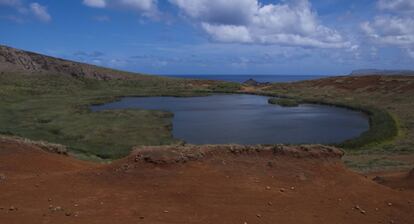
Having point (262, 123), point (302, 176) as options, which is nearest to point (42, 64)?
point (262, 123)

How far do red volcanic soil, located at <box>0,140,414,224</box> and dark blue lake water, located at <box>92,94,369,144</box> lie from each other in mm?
21357

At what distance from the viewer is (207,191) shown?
40.9ft

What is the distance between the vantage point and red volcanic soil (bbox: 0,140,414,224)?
11.1 meters

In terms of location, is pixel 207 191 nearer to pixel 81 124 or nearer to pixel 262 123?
pixel 81 124

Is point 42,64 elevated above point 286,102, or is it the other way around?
point 42,64

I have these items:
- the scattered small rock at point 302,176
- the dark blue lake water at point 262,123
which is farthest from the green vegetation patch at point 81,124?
the scattered small rock at point 302,176

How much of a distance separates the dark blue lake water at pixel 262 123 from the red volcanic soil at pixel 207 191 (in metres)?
21.4

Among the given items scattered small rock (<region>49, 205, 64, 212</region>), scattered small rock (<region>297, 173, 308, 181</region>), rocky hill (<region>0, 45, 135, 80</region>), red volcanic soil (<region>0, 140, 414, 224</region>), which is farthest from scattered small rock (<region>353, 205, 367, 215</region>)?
rocky hill (<region>0, 45, 135, 80</region>)

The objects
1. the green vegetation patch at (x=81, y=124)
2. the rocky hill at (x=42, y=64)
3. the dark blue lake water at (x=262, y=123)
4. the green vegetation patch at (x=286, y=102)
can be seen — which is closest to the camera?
the green vegetation patch at (x=81, y=124)

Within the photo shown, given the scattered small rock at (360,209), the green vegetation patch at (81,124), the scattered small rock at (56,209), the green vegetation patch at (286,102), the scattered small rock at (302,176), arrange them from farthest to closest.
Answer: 1. the green vegetation patch at (286,102)
2. the green vegetation patch at (81,124)
3. the scattered small rock at (302,176)
4. the scattered small rock at (360,209)
5. the scattered small rock at (56,209)

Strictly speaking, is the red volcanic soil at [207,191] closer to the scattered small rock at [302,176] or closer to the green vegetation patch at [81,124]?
the scattered small rock at [302,176]

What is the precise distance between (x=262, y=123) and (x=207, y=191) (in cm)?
3427

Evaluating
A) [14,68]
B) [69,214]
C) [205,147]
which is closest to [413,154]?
[205,147]

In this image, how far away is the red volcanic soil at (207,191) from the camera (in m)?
11.1
